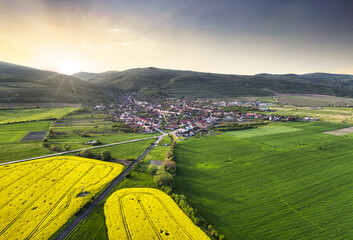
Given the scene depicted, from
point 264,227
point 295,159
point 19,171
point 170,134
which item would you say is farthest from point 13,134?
point 295,159

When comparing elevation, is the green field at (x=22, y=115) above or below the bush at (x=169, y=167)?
above

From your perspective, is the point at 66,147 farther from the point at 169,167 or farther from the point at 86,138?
the point at 169,167

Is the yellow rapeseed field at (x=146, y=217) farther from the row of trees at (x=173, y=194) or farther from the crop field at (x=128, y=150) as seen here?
the crop field at (x=128, y=150)

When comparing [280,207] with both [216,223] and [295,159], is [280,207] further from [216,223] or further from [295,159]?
[295,159]

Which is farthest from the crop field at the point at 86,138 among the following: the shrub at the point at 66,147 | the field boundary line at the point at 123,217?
the field boundary line at the point at 123,217

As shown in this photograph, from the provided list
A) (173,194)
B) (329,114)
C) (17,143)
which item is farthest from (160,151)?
(329,114)

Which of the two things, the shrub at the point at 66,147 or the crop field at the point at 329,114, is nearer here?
the shrub at the point at 66,147
